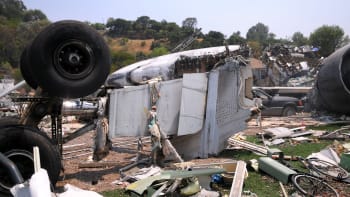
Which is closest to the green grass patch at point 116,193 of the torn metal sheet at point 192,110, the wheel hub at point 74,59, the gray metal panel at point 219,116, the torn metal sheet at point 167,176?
the torn metal sheet at point 167,176

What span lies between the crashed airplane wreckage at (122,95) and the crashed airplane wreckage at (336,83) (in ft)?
21.6

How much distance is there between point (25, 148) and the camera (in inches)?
218

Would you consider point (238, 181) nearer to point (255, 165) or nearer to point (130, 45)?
point (255, 165)

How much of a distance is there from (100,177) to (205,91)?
326 cm

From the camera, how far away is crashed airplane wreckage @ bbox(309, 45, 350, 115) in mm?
14953

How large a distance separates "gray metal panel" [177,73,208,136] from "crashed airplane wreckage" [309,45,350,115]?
820cm

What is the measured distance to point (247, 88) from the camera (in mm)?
10133

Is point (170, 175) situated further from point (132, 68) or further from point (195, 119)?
point (132, 68)

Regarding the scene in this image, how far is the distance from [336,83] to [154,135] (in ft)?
32.8

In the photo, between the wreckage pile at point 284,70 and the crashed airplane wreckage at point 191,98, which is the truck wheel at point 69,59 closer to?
the crashed airplane wreckage at point 191,98

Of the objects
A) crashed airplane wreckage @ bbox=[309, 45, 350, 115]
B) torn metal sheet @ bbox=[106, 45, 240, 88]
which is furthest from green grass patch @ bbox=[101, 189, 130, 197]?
crashed airplane wreckage @ bbox=[309, 45, 350, 115]

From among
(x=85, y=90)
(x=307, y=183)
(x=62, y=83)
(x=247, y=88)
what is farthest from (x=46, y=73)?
(x=247, y=88)

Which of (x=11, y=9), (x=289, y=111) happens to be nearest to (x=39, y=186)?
(x=289, y=111)

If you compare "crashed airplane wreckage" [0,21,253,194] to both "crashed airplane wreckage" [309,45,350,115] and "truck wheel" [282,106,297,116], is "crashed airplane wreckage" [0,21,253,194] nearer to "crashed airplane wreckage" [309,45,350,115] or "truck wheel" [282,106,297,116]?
"crashed airplane wreckage" [309,45,350,115]
